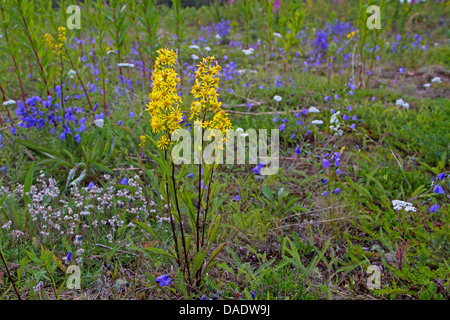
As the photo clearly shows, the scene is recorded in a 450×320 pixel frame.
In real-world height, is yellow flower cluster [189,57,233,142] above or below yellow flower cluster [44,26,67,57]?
below

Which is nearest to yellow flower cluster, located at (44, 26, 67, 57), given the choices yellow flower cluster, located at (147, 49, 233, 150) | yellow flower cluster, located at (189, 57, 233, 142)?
yellow flower cluster, located at (147, 49, 233, 150)

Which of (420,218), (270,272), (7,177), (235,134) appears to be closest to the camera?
→ (270,272)

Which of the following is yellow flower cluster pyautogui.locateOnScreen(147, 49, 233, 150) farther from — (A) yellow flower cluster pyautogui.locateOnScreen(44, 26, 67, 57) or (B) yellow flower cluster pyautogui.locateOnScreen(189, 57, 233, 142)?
(A) yellow flower cluster pyautogui.locateOnScreen(44, 26, 67, 57)

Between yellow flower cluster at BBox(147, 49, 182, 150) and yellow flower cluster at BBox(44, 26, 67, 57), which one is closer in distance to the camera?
yellow flower cluster at BBox(147, 49, 182, 150)

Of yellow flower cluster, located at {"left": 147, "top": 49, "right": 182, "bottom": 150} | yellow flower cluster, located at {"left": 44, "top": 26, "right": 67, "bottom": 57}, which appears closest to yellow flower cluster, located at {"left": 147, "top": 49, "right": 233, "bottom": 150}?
yellow flower cluster, located at {"left": 147, "top": 49, "right": 182, "bottom": 150}

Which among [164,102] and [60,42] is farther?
[60,42]

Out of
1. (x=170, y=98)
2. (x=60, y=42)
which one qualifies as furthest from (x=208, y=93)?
(x=60, y=42)

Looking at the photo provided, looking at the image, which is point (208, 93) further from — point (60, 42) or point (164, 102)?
point (60, 42)

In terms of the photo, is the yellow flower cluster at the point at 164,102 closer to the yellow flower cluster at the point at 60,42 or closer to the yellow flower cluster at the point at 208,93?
the yellow flower cluster at the point at 208,93

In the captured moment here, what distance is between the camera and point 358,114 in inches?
137

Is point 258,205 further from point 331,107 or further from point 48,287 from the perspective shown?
point 331,107

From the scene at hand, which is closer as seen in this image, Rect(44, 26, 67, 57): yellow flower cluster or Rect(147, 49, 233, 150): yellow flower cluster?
Rect(147, 49, 233, 150): yellow flower cluster
